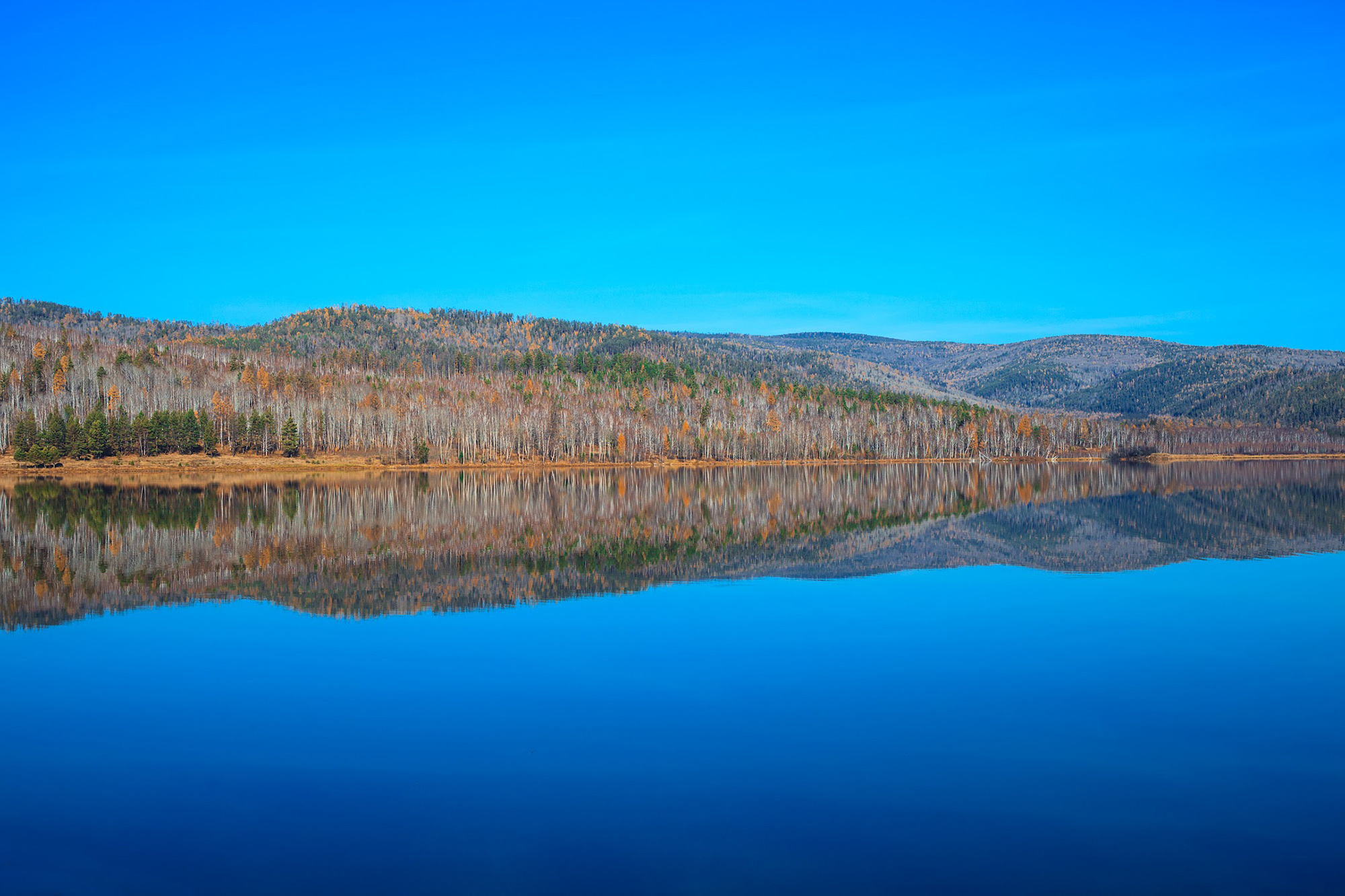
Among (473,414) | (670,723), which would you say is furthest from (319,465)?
(670,723)

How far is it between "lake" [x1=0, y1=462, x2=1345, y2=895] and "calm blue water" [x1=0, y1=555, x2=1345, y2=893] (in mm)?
43

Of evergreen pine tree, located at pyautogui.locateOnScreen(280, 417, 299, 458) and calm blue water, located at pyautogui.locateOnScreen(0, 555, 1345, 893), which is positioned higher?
evergreen pine tree, located at pyautogui.locateOnScreen(280, 417, 299, 458)

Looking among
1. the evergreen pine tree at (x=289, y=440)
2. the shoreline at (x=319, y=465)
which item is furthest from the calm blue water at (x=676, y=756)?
the evergreen pine tree at (x=289, y=440)

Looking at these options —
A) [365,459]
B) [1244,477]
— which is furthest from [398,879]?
[365,459]

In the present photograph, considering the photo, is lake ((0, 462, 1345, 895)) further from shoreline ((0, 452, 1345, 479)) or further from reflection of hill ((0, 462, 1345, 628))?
shoreline ((0, 452, 1345, 479))

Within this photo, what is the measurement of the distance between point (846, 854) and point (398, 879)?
3366 mm

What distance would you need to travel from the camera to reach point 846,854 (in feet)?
24.4

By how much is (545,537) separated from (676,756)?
2212 centimetres

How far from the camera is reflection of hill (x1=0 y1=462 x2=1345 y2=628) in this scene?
20.8 m

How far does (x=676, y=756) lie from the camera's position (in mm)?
9578

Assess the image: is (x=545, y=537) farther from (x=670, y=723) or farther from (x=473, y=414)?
(x=473, y=414)

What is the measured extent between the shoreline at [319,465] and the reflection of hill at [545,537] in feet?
106

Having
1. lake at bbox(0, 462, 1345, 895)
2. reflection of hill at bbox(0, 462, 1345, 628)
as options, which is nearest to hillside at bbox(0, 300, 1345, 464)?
reflection of hill at bbox(0, 462, 1345, 628)

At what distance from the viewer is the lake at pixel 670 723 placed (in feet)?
24.2
